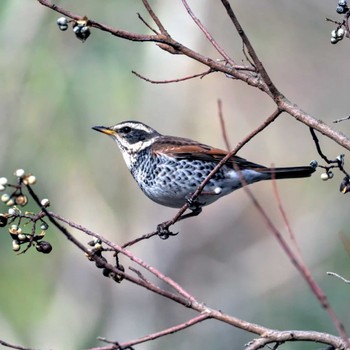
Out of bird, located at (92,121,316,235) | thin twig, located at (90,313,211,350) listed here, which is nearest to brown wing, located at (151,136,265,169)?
bird, located at (92,121,316,235)

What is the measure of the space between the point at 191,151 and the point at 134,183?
24.2 feet

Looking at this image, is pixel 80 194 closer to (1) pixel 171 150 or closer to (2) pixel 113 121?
(2) pixel 113 121

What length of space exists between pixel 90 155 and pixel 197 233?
2063 millimetres

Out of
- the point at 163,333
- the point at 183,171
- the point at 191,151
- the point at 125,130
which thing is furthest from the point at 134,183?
the point at 163,333

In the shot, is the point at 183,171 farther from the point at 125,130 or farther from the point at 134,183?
the point at 134,183

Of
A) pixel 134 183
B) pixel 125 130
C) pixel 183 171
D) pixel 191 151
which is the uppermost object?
pixel 134 183

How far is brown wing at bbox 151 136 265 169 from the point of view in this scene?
4.66m

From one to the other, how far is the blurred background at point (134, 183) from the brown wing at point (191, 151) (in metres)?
5.93

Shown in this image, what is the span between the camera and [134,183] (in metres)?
12.1

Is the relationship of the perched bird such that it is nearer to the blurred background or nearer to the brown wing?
the brown wing

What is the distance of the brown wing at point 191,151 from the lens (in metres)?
4.66

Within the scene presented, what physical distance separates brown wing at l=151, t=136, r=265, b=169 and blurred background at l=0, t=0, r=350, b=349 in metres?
5.93

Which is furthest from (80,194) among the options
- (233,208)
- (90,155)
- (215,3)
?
(215,3)

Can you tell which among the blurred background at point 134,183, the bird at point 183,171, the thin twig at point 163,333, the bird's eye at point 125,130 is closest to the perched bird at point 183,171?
the bird at point 183,171
